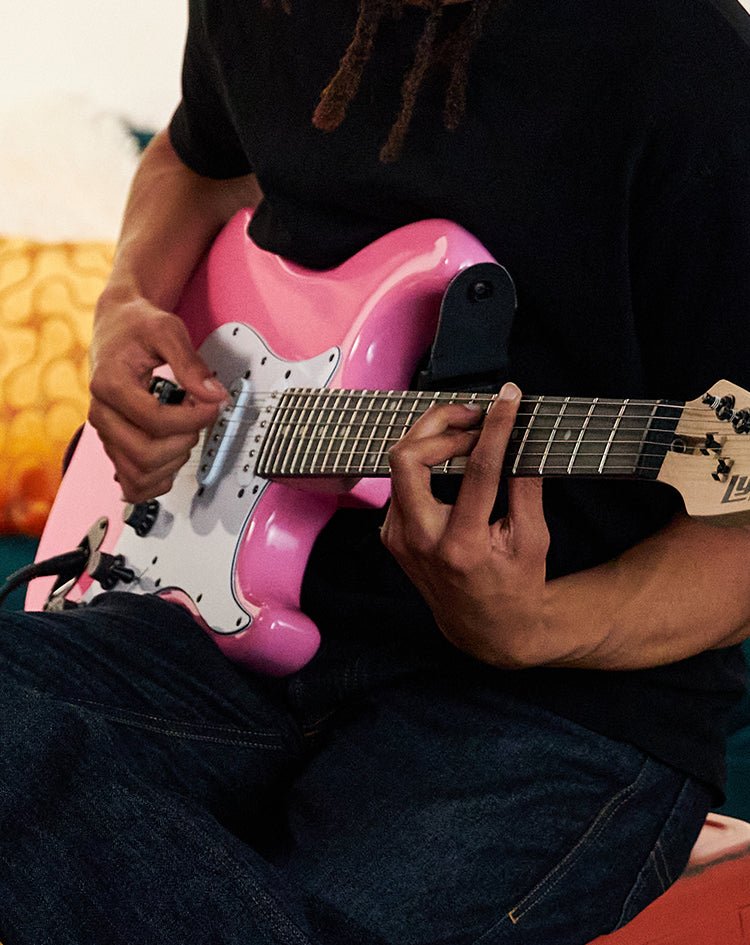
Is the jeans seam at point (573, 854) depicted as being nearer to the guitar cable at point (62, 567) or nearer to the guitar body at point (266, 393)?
the guitar body at point (266, 393)

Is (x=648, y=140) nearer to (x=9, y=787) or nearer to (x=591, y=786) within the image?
(x=591, y=786)

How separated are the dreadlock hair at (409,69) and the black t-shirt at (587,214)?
0.01m

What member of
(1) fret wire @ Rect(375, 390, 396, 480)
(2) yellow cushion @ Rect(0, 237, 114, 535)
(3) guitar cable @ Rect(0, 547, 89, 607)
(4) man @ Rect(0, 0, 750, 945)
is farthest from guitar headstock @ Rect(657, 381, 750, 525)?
(2) yellow cushion @ Rect(0, 237, 114, 535)

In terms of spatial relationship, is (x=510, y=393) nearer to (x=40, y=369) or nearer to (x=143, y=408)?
(x=143, y=408)

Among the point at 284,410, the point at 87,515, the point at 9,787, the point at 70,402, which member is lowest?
the point at 70,402

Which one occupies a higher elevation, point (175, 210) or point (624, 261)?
point (624, 261)

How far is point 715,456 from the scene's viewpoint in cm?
64

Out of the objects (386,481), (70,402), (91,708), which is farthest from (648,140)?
(70,402)

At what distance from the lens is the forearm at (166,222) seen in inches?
45.2

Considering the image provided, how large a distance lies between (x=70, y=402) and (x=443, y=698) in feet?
3.58

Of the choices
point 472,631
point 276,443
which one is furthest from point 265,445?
point 472,631

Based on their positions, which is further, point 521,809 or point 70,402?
point 70,402

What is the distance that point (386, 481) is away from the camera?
87 centimetres

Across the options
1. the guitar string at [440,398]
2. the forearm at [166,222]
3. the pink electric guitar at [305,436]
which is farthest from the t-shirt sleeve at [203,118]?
the guitar string at [440,398]
